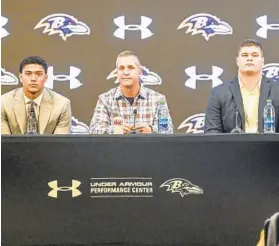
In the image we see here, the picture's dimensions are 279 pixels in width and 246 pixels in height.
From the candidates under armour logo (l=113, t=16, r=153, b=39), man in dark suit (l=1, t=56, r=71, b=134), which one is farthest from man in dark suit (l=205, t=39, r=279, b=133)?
under armour logo (l=113, t=16, r=153, b=39)

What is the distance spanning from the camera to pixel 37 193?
2.44m

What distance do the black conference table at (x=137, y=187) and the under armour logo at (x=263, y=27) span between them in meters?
2.61

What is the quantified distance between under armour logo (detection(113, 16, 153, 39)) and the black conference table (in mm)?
2570

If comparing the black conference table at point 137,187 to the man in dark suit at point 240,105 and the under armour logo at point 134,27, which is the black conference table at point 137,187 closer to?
the man in dark suit at point 240,105

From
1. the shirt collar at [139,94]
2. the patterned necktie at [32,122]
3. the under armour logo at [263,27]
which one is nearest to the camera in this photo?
the patterned necktie at [32,122]

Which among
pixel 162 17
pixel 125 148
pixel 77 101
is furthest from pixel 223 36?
pixel 125 148

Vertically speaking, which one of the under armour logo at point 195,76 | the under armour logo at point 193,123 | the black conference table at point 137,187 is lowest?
the black conference table at point 137,187

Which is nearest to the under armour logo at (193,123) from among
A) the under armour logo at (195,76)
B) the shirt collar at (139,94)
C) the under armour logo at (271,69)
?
the under armour logo at (195,76)

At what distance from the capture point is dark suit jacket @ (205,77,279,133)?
3539mm

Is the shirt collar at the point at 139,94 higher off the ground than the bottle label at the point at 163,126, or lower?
higher

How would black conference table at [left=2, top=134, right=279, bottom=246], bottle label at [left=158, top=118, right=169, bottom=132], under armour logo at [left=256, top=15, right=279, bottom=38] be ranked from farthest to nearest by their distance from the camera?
under armour logo at [left=256, top=15, right=279, bottom=38] → bottle label at [left=158, top=118, right=169, bottom=132] → black conference table at [left=2, top=134, right=279, bottom=246]

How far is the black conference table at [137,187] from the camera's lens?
7.98 feet

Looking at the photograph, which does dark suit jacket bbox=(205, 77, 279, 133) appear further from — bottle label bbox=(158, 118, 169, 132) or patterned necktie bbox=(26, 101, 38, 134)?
patterned necktie bbox=(26, 101, 38, 134)

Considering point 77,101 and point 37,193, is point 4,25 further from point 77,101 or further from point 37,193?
point 37,193
